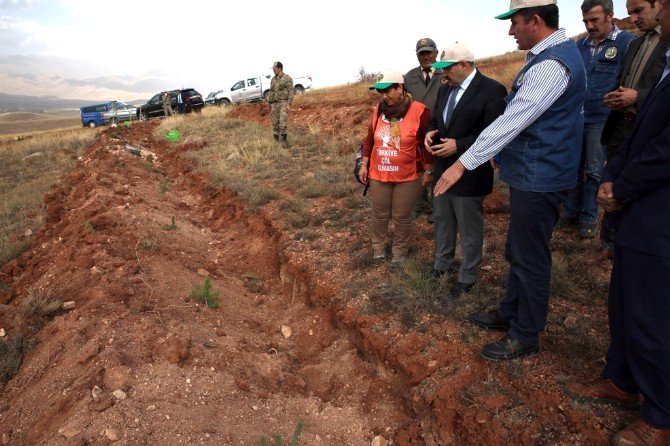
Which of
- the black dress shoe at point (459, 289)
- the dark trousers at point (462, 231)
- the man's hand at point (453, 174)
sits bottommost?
the black dress shoe at point (459, 289)

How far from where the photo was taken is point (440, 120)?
3.00 metres

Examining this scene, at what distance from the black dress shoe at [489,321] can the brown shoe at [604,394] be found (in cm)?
60

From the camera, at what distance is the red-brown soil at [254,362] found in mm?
2359

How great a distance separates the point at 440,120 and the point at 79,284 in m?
3.62

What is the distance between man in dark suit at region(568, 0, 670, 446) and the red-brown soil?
314mm

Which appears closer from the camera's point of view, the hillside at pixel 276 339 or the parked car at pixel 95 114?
the hillside at pixel 276 339

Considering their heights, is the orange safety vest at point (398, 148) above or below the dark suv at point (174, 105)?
below

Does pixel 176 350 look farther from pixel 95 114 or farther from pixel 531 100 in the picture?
pixel 95 114

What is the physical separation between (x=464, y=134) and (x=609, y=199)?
44.7 inches

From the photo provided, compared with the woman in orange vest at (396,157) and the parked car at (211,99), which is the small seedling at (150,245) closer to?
the woman in orange vest at (396,157)

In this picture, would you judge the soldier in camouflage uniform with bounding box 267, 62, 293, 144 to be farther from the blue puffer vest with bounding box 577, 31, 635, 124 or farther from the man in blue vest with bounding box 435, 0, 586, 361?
the man in blue vest with bounding box 435, 0, 586, 361

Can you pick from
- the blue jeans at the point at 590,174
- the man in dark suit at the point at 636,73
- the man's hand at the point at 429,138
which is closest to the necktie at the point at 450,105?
the man's hand at the point at 429,138

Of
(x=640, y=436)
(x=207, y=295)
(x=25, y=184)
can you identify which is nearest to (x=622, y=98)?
(x=640, y=436)

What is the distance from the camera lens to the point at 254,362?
3252 millimetres
